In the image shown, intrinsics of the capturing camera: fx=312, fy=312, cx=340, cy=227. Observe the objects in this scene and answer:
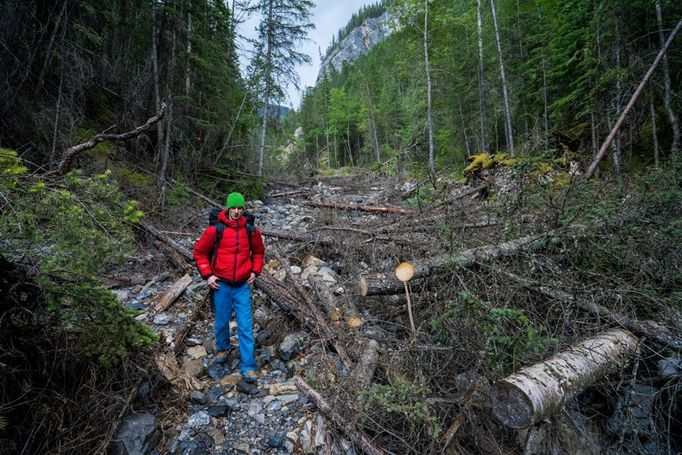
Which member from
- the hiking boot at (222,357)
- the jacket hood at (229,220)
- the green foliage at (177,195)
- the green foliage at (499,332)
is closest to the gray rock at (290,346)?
the hiking boot at (222,357)

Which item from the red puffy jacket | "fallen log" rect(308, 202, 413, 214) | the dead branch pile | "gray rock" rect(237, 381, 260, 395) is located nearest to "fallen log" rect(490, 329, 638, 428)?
the dead branch pile

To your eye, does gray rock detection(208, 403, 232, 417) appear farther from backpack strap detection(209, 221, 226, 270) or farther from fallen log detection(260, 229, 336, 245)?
fallen log detection(260, 229, 336, 245)

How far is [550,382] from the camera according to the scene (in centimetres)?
212

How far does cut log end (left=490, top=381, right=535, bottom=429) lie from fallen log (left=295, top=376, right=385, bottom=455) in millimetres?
927

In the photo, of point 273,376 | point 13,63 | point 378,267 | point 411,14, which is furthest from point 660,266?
point 411,14

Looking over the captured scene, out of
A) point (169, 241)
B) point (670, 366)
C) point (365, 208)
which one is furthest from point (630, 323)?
point (169, 241)

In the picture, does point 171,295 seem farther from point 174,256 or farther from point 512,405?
point 512,405

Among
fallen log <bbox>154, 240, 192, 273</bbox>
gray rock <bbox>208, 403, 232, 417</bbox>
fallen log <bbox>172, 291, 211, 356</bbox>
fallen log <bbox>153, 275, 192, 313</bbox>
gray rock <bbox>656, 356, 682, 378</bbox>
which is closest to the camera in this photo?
gray rock <bbox>656, 356, 682, 378</bbox>

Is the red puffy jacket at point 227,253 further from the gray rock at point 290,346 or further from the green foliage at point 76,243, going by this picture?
the green foliage at point 76,243

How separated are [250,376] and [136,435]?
3.89ft

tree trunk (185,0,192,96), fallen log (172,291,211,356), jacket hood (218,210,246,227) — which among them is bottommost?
fallen log (172,291,211,356)

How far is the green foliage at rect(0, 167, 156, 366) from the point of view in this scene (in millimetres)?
1890

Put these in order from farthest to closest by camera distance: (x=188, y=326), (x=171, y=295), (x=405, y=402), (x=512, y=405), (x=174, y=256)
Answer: (x=174, y=256) → (x=171, y=295) → (x=188, y=326) → (x=405, y=402) → (x=512, y=405)

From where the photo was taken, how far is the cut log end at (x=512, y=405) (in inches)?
77.2
